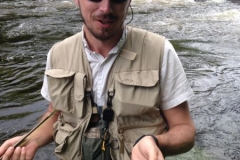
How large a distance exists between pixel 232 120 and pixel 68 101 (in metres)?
3.65

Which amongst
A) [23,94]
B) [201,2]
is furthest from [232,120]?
[201,2]

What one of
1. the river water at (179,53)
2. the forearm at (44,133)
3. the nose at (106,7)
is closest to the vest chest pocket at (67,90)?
the forearm at (44,133)

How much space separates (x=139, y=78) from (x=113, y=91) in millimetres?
192

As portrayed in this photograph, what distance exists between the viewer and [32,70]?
24.4 feet

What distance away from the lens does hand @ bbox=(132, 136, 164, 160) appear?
5.62ft

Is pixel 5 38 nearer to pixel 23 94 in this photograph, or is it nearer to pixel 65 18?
pixel 65 18

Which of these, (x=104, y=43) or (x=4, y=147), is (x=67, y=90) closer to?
(x=104, y=43)

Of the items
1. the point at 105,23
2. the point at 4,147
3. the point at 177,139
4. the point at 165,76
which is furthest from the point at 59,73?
the point at 177,139

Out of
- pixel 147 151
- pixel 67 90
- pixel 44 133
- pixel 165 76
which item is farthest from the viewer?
pixel 44 133

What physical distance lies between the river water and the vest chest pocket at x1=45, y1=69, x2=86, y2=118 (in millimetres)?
2344

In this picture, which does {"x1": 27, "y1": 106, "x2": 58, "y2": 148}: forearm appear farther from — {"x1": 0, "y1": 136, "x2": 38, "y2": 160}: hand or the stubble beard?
the stubble beard

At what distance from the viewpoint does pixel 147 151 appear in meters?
1.79

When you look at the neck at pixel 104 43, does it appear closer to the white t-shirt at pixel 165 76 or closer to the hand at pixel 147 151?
the white t-shirt at pixel 165 76

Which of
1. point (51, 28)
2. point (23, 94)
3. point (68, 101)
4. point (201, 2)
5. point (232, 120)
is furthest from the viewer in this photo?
point (201, 2)
